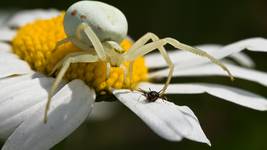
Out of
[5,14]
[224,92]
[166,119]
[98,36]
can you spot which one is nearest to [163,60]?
[224,92]

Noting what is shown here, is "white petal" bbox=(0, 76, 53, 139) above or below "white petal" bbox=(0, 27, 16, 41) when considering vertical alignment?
above

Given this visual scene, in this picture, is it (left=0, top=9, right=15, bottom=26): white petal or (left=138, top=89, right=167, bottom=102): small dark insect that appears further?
(left=0, top=9, right=15, bottom=26): white petal

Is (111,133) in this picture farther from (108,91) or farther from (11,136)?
(11,136)

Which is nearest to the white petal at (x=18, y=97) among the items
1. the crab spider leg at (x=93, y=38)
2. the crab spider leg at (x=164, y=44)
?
the crab spider leg at (x=93, y=38)

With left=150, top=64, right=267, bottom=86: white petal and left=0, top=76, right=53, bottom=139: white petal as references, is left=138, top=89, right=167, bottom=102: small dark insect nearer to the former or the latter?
left=0, top=76, right=53, bottom=139: white petal

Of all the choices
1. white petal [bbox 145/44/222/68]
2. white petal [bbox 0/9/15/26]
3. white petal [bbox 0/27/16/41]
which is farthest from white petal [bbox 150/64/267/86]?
white petal [bbox 0/9/15/26]

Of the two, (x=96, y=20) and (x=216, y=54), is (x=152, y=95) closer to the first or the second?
(x=96, y=20)
